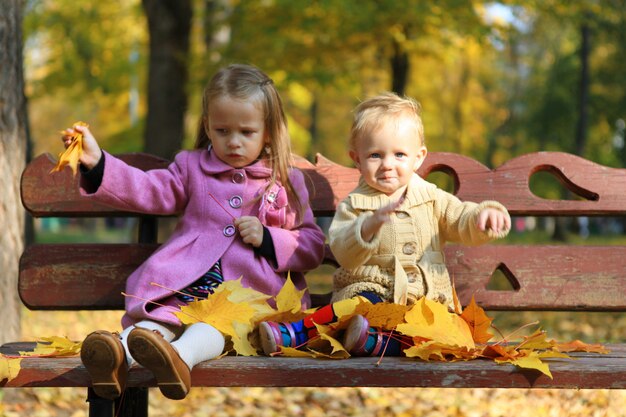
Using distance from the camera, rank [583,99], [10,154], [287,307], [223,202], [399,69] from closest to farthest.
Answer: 1. [287,307]
2. [223,202]
3. [10,154]
4. [399,69]
5. [583,99]

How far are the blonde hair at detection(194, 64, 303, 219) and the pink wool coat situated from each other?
4 cm

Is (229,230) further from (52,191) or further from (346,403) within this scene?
(346,403)

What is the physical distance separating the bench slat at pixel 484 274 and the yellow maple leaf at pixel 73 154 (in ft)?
2.04

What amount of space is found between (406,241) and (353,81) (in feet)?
30.7

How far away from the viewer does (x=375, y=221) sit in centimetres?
258

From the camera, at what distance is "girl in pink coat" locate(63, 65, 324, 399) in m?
2.90

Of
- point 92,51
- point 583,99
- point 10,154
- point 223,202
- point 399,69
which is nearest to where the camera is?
point 223,202

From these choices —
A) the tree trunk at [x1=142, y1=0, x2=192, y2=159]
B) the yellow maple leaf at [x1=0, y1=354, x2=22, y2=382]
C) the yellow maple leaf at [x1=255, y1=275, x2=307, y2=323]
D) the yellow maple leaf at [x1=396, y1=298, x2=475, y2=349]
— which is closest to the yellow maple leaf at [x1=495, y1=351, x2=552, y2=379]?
the yellow maple leaf at [x1=396, y1=298, x2=475, y2=349]

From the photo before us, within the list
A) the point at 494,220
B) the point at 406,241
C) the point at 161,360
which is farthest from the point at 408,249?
the point at 161,360

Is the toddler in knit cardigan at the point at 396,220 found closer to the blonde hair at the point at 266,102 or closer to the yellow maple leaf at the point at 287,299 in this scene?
the yellow maple leaf at the point at 287,299

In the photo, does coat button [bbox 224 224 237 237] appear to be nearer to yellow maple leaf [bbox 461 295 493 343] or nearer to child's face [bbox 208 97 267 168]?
child's face [bbox 208 97 267 168]

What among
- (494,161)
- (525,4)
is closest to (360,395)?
(525,4)

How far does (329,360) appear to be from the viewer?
95.2 inches

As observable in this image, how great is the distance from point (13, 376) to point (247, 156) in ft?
3.74
